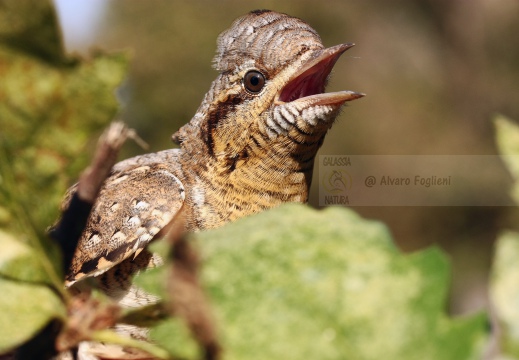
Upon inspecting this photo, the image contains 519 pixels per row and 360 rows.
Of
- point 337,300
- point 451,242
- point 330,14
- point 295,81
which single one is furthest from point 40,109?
point 330,14

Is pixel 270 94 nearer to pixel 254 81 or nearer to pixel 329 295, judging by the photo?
pixel 254 81

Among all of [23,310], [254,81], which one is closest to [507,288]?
[23,310]
